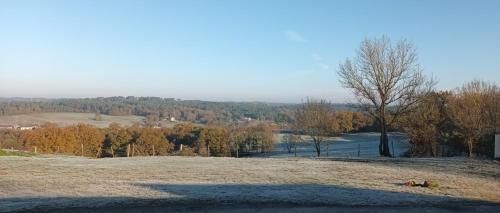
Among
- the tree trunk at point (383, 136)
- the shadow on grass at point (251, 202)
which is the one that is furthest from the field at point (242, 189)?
the tree trunk at point (383, 136)

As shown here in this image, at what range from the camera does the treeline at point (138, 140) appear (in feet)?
328

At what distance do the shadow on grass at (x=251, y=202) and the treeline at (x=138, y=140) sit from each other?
8127 centimetres

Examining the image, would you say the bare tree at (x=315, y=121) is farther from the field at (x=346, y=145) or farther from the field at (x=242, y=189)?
the field at (x=242, y=189)

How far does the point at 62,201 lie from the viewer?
44.5 feet

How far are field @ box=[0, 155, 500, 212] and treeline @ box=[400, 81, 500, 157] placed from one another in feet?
86.7

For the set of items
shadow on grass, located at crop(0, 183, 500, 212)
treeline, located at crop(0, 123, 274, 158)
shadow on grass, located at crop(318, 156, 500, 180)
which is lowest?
treeline, located at crop(0, 123, 274, 158)

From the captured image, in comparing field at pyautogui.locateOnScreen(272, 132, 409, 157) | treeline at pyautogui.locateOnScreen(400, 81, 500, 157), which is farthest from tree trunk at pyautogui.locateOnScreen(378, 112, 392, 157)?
field at pyautogui.locateOnScreen(272, 132, 409, 157)

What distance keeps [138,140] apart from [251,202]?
91.6 meters

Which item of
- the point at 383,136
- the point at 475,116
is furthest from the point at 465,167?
the point at 475,116

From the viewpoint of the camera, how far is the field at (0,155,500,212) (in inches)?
528

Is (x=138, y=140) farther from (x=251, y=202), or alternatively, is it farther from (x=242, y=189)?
(x=251, y=202)

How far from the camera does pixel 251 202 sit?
13.9 metres

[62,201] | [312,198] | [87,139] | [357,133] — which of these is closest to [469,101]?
[312,198]

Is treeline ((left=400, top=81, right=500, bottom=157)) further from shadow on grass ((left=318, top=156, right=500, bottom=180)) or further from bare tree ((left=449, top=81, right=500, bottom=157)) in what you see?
shadow on grass ((left=318, top=156, right=500, bottom=180))
